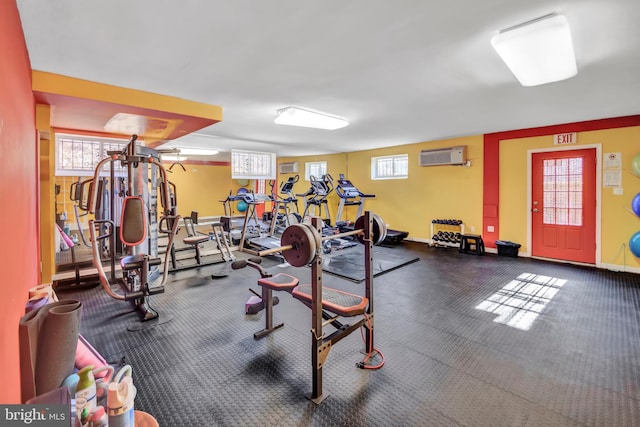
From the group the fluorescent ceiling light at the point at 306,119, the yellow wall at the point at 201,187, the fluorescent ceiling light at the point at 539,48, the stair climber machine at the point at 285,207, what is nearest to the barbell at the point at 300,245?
the fluorescent ceiling light at the point at 539,48

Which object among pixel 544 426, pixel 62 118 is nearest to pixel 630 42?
pixel 544 426

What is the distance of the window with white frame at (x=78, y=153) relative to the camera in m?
4.19

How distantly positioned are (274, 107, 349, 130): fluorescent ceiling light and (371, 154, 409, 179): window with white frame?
2.90 m

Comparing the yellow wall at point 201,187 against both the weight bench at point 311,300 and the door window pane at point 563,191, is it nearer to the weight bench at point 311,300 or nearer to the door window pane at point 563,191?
the weight bench at point 311,300

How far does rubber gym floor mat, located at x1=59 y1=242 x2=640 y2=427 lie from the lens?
1.70m

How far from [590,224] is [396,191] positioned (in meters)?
3.54

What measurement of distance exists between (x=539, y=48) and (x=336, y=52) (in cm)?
143

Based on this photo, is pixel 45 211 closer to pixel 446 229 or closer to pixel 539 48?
pixel 539 48

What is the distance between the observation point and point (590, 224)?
460cm

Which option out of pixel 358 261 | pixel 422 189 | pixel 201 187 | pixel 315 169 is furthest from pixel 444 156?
pixel 201 187

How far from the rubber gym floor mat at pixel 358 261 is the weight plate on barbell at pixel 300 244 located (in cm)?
238

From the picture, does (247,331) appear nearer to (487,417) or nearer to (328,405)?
(328,405)

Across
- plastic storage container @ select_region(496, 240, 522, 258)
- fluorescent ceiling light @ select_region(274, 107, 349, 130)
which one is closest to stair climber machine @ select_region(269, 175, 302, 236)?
fluorescent ceiling light @ select_region(274, 107, 349, 130)

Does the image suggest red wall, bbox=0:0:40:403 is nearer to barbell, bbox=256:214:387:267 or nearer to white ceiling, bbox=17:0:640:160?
white ceiling, bbox=17:0:640:160
